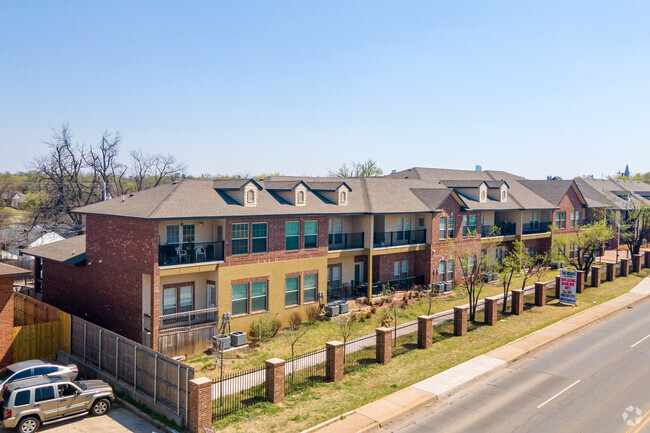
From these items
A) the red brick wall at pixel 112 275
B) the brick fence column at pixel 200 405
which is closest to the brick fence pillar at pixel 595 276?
the red brick wall at pixel 112 275

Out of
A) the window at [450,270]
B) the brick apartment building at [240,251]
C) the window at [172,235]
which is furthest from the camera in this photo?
the window at [450,270]

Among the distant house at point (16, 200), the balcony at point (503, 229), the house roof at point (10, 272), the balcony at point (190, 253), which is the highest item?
the distant house at point (16, 200)

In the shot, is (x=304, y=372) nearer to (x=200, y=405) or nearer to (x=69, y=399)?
(x=200, y=405)

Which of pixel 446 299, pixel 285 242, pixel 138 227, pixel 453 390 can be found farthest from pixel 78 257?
pixel 446 299

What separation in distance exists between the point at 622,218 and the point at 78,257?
205 feet

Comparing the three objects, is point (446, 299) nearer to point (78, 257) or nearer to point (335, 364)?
point (335, 364)

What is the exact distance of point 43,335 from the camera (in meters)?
22.7

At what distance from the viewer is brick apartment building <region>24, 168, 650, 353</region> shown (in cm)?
2402

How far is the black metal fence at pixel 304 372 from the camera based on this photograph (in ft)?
63.7

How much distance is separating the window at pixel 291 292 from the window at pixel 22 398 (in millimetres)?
14651

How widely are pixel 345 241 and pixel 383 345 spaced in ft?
40.4

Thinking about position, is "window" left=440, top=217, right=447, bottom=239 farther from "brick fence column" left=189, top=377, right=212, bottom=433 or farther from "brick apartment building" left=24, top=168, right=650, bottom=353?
"brick fence column" left=189, top=377, right=212, bottom=433

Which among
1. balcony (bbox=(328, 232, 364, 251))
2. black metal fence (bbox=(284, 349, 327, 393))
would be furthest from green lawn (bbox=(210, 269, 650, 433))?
balcony (bbox=(328, 232, 364, 251))

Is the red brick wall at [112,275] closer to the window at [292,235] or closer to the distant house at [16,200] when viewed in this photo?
the window at [292,235]
